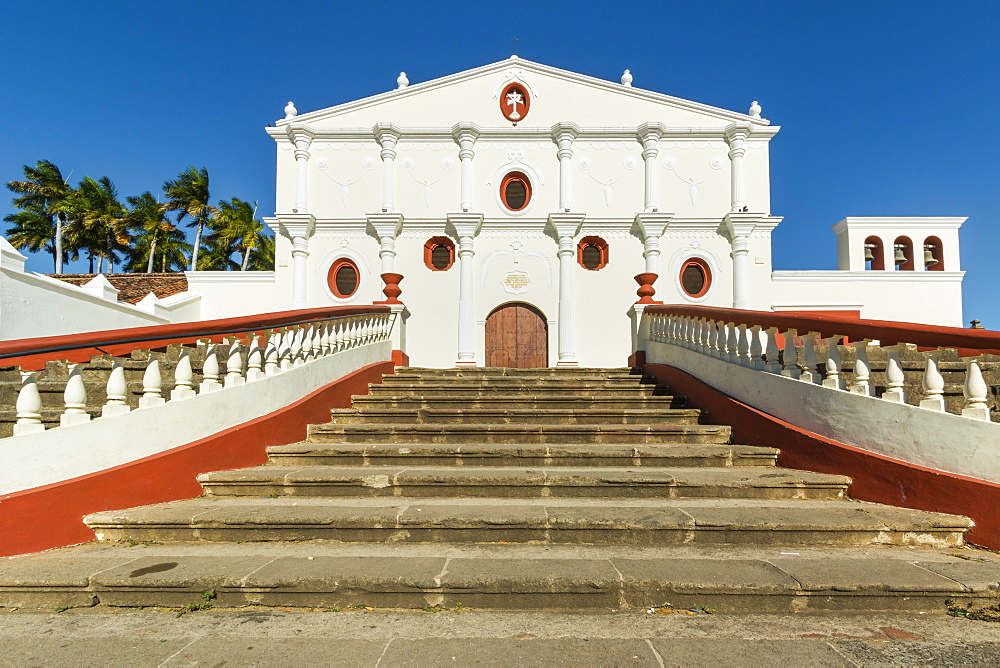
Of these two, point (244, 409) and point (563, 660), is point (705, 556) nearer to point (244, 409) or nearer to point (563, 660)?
point (563, 660)

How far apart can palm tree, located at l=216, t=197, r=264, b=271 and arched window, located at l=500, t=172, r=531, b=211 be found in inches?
882

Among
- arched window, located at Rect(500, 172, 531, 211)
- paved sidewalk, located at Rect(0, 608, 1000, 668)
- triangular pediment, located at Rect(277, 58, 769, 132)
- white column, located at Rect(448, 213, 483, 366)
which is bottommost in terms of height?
paved sidewalk, located at Rect(0, 608, 1000, 668)

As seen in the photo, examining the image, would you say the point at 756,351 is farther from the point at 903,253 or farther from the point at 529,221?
the point at 903,253

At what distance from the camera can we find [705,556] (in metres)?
3.24

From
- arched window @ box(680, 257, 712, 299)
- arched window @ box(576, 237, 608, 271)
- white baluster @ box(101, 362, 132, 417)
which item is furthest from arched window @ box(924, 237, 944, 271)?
white baluster @ box(101, 362, 132, 417)

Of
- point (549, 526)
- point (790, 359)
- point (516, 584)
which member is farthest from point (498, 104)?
point (516, 584)

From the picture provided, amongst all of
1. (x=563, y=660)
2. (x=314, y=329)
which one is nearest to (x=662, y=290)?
(x=314, y=329)

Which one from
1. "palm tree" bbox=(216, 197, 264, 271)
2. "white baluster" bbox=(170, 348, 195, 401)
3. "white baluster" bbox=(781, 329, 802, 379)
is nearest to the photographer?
"white baluster" bbox=(170, 348, 195, 401)

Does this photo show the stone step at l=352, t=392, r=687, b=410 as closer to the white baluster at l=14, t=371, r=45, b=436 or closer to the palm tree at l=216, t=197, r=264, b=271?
the white baluster at l=14, t=371, r=45, b=436

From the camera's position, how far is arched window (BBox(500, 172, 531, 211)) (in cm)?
1514

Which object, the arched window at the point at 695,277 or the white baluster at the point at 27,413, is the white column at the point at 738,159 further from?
the white baluster at the point at 27,413

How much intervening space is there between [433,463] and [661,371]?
4.66 meters

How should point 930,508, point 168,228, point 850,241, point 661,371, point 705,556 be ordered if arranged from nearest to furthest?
1. point 705,556
2. point 930,508
3. point 661,371
4. point 850,241
5. point 168,228

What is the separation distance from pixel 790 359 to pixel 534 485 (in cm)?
292
